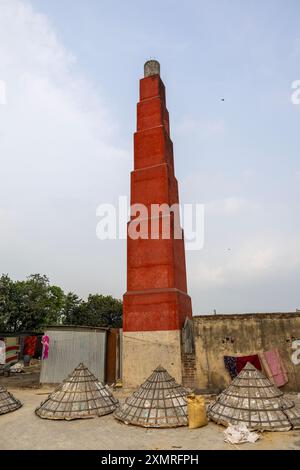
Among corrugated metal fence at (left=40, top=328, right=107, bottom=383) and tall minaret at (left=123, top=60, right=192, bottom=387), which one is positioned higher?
tall minaret at (left=123, top=60, right=192, bottom=387)

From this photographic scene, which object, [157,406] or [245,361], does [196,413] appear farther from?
[245,361]

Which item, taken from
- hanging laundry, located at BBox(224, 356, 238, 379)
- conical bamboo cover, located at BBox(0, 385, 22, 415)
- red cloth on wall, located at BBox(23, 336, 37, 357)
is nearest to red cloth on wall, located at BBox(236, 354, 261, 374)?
hanging laundry, located at BBox(224, 356, 238, 379)

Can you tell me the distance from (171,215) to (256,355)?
9.99 m

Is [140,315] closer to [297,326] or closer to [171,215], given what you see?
[171,215]

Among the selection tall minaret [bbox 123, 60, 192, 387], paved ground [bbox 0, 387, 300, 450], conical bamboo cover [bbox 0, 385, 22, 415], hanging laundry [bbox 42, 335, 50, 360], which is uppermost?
tall minaret [bbox 123, 60, 192, 387]

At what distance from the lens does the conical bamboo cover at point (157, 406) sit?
36.4 feet

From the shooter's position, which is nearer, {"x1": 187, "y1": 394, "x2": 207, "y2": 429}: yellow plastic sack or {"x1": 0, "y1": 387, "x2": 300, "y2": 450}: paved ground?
{"x1": 0, "y1": 387, "x2": 300, "y2": 450}: paved ground

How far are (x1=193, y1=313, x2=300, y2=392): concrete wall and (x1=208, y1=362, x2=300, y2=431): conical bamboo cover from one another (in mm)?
4773

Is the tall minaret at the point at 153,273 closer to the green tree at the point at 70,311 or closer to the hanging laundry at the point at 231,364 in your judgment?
the hanging laundry at the point at 231,364

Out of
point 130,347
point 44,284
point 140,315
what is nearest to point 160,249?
point 140,315

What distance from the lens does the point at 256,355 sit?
16.8 meters

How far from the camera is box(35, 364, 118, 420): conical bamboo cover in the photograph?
12344mm

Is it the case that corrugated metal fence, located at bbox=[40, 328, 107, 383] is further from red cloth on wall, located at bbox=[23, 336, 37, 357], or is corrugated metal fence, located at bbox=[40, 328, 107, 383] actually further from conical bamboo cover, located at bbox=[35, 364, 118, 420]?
Result: red cloth on wall, located at bbox=[23, 336, 37, 357]

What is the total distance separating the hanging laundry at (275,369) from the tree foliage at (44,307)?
39.2 m
